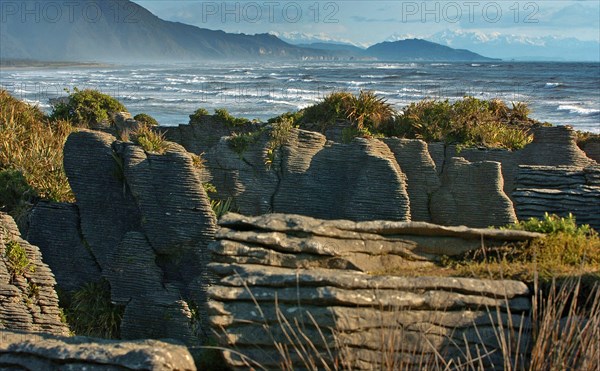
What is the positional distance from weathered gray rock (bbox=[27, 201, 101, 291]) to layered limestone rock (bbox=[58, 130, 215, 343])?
323 mm

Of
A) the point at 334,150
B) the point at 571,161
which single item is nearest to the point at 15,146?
the point at 334,150

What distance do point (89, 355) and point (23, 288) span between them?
5258 millimetres

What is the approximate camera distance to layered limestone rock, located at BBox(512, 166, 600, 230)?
9.55 meters

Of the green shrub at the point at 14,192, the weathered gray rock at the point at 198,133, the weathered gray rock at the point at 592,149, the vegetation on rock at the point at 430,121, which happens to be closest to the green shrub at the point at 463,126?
the vegetation on rock at the point at 430,121

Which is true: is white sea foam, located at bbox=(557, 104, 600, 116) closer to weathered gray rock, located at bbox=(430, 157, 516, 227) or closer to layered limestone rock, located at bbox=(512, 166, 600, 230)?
weathered gray rock, located at bbox=(430, 157, 516, 227)

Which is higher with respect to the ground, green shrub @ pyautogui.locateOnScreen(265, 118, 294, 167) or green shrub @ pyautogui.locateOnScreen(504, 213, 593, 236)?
green shrub @ pyautogui.locateOnScreen(265, 118, 294, 167)

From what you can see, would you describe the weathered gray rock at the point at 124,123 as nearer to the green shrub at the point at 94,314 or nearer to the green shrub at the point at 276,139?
the green shrub at the point at 276,139

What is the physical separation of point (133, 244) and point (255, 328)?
21.4 feet

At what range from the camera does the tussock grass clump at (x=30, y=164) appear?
14086 millimetres

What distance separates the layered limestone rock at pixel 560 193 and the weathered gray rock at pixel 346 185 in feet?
8.03

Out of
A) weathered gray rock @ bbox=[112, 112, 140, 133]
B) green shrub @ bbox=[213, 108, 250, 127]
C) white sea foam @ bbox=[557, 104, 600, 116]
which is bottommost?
white sea foam @ bbox=[557, 104, 600, 116]

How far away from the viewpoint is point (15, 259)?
1098 centimetres

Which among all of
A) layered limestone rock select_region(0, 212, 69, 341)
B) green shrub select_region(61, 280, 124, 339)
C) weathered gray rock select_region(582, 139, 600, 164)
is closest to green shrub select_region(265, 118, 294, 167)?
green shrub select_region(61, 280, 124, 339)

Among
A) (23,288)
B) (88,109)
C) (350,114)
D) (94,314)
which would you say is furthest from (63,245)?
(88,109)
